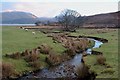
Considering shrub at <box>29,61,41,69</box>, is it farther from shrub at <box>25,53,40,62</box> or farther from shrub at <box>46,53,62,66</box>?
shrub at <box>46,53,62,66</box>

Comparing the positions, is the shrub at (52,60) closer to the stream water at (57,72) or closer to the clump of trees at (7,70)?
the stream water at (57,72)

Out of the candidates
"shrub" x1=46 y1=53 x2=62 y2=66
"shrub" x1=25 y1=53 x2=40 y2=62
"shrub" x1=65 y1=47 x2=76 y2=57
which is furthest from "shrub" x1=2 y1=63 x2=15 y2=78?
"shrub" x1=65 y1=47 x2=76 y2=57

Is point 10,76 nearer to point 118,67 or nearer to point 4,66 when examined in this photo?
point 4,66

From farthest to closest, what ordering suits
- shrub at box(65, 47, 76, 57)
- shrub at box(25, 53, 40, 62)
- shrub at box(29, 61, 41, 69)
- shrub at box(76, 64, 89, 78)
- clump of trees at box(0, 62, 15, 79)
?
1. shrub at box(65, 47, 76, 57)
2. shrub at box(25, 53, 40, 62)
3. shrub at box(29, 61, 41, 69)
4. clump of trees at box(0, 62, 15, 79)
5. shrub at box(76, 64, 89, 78)

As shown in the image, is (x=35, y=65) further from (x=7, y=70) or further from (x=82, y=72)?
(x=82, y=72)

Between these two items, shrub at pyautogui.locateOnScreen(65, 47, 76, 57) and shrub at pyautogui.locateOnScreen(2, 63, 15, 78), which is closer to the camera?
shrub at pyautogui.locateOnScreen(2, 63, 15, 78)

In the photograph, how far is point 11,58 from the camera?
33.8 metres

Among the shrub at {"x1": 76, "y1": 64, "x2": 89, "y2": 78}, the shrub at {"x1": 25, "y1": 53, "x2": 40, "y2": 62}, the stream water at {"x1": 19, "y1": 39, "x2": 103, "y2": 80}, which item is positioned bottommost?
the stream water at {"x1": 19, "y1": 39, "x2": 103, "y2": 80}

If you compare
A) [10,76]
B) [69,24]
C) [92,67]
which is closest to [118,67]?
[92,67]

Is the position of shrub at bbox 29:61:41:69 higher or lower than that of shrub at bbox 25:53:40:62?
lower

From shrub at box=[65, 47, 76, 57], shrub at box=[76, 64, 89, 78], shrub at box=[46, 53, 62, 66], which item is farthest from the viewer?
shrub at box=[65, 47, 76, 57]

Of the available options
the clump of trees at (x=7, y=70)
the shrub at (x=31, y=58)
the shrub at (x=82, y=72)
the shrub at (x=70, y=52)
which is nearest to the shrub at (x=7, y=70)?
the clump of trees at (x=7, y=70)

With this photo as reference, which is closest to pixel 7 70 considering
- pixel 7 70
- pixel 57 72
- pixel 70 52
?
pixel 7 70

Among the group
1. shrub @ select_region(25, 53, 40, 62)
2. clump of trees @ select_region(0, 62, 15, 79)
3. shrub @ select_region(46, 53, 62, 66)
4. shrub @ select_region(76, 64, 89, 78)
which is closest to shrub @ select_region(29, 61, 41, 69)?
shrub @ select_region(25, 53, 40, 62)
